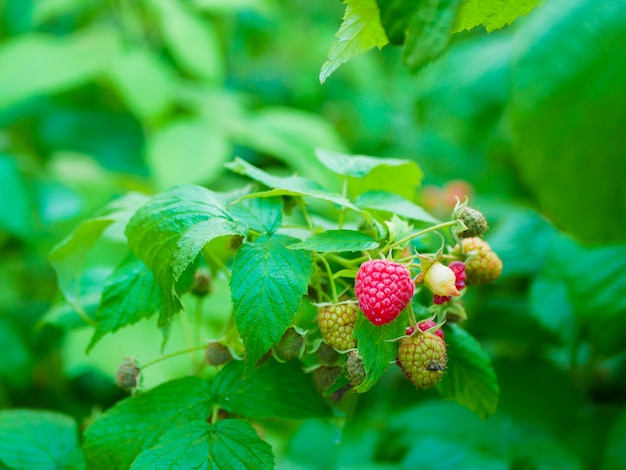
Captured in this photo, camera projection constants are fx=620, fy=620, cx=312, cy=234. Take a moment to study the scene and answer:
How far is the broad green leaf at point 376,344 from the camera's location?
57cm

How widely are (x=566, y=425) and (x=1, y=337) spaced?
1.20m

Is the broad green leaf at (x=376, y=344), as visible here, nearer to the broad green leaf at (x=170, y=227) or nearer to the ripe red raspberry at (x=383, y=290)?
the ripe red raspberry at (x=383, y=290)

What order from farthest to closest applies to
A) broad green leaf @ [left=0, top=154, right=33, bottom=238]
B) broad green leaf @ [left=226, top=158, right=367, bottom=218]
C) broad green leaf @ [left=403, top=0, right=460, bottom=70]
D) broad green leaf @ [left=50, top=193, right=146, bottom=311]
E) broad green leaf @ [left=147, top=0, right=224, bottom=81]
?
1. broad green leaf @ [left=147, top=0, right=224, bottom=81]
2. broad green leaf @ [left=0, top=154, right=33, bottom=238]
3. broad green leaf @ [left=50, top=193, right=146, bottom=311]
4. broad green leaf @ [left=226, top=158, right=367, bottom=218]
5. broad green leaf @ [left=403, top=0, right=460, bottom=70]

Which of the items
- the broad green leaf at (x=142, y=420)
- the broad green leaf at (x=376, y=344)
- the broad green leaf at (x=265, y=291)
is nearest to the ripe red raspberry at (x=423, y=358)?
the broad green leaf at (x=376, y=344)

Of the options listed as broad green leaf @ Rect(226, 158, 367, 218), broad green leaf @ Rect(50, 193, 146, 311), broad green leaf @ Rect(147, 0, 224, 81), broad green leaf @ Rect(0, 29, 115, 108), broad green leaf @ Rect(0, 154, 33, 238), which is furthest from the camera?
broad green leaf @ Rect(147, 0, 224, 81)

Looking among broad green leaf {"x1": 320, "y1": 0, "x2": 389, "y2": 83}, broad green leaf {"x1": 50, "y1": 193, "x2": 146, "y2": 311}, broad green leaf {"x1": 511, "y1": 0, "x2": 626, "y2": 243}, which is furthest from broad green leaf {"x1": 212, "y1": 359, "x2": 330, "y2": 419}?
broad green leaf {"x1": 511, "y1": 0, "x2": 626, "y2": 243}

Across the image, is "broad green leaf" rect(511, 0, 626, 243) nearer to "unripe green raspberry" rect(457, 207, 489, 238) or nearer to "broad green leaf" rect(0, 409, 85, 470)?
"unripe green raspberry" rect(457, 207, 489, 238)

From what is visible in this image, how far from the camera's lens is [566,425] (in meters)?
1.21

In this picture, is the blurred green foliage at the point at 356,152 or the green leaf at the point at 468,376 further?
the blurred green foliage at the point at 356,152

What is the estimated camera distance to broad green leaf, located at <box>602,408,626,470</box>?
3.35 feet

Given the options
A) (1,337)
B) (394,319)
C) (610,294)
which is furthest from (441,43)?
(1,337)

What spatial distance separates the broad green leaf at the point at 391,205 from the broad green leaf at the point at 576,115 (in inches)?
16.3

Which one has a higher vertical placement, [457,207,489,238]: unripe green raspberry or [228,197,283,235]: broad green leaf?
[457,207,489,238]: unripe green raspberry

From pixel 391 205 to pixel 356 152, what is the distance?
1785mm
